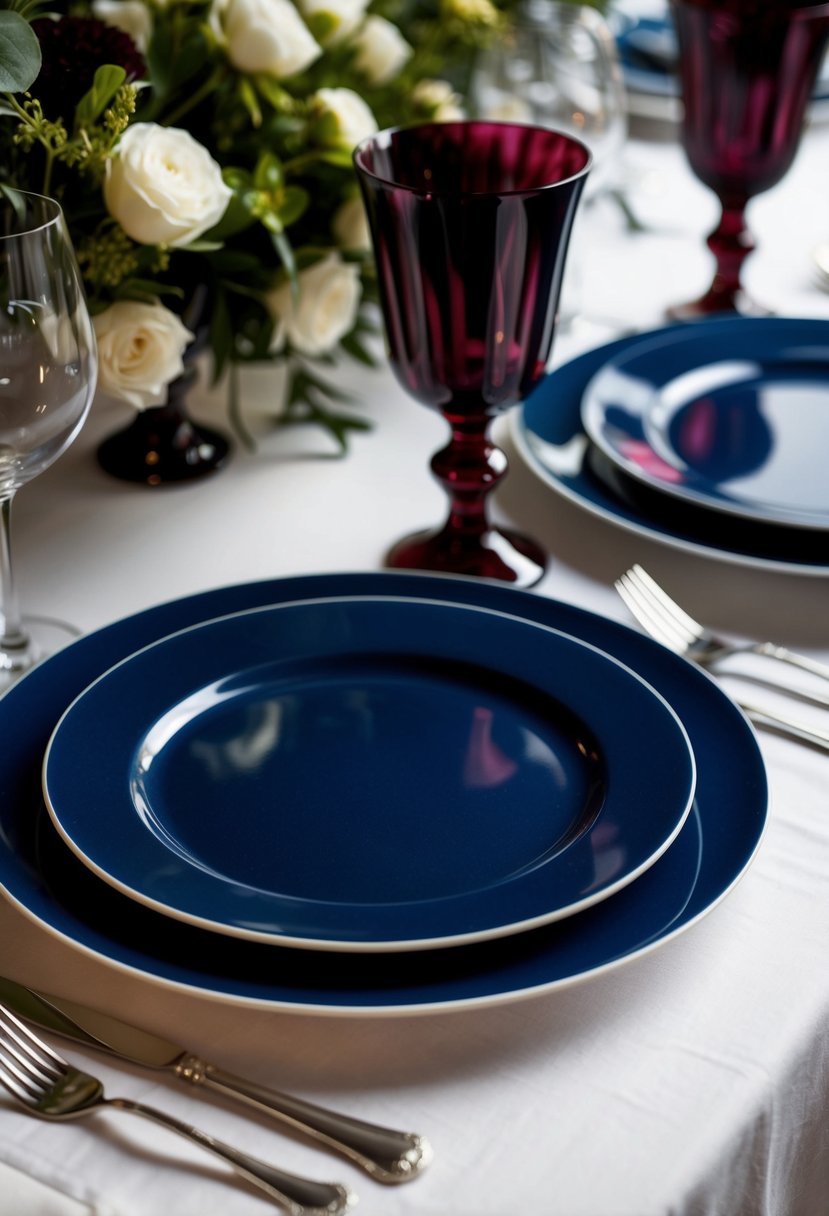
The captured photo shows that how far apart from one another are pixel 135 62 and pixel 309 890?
523 mm

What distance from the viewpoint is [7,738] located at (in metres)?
Result: 0.63

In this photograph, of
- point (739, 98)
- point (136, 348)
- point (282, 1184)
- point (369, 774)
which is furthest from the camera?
point (739, 98)

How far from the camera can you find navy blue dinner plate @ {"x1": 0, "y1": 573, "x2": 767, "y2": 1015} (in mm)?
489

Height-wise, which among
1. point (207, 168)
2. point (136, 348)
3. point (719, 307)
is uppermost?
point (207, 168)

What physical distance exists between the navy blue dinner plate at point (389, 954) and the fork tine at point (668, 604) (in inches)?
3.3

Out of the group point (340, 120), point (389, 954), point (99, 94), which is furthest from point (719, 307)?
point (389, 954)

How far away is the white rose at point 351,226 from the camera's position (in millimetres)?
977

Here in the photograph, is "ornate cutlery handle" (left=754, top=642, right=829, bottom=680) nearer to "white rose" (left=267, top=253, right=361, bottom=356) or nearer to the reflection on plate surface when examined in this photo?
the reflection on plate surface

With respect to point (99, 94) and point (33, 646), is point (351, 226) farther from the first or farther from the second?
point (33, 646)

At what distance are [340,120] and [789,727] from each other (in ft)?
1.76

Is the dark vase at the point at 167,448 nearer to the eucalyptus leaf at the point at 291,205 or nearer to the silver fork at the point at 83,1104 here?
the eucalyptus leaf at the point at 291,205

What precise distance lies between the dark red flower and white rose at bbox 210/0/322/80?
0.38 feet

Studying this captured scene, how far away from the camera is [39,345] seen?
638mm

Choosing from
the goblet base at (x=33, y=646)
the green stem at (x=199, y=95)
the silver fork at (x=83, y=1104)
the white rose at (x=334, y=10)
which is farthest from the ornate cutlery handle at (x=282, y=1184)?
the white rose at (x=334, y=10)
